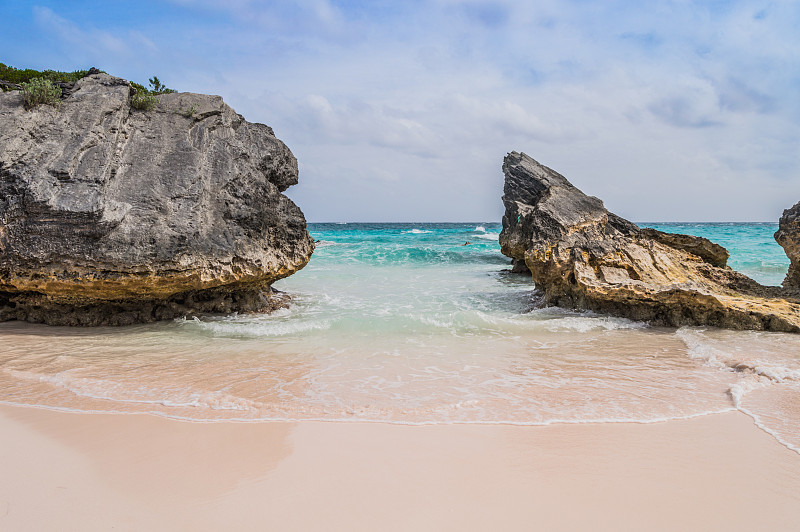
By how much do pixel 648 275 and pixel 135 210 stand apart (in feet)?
27.3

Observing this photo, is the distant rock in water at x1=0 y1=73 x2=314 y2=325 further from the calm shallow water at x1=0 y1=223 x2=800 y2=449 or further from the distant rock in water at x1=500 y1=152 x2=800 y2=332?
the distant rock in water at x1=500 y1=152 x2=800 y2=332

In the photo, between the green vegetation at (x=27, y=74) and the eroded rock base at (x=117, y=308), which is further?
the green vegetation at (x=27, y=74)

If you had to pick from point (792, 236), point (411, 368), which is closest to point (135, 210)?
point (411, 368)

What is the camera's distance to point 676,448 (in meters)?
3.18

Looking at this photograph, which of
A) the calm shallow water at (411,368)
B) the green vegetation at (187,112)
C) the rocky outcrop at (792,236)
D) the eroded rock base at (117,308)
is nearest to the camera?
the calm shallow water at (411,368)

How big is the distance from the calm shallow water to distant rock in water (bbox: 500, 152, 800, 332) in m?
0.37

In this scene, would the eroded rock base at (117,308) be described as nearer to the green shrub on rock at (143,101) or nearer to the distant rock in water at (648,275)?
the green shrub on rock at (143,101)

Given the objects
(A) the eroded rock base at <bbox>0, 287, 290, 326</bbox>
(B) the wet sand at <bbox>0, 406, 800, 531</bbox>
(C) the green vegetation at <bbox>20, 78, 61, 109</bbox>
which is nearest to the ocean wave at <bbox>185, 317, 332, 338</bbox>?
(A) the eroded rock base at <bbox>0, 287, 290, 326</bbox>

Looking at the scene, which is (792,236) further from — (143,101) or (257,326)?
(143,101)

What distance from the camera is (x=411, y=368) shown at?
17.0 ft

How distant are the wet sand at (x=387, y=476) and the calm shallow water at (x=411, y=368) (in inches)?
12.0

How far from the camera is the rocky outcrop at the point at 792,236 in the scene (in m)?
8.09

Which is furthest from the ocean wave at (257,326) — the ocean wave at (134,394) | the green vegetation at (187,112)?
the green vegetation at (187,112)

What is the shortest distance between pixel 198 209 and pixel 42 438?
4277 mm
